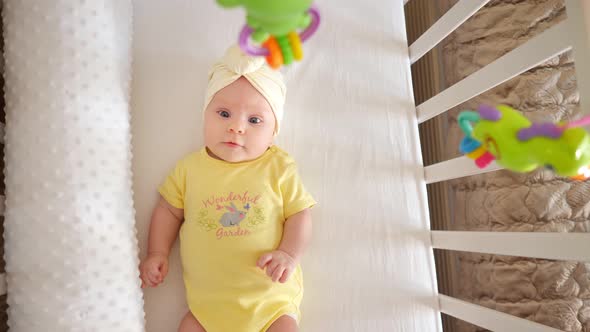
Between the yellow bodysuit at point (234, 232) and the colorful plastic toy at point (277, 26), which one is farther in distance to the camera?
the yellow bodysuit at point (234, 232)

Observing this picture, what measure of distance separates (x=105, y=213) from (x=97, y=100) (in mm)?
212

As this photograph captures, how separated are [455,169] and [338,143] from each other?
29 cm

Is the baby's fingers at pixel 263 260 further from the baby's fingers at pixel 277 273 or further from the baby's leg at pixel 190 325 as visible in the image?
the baby's leg at pixel 190 325

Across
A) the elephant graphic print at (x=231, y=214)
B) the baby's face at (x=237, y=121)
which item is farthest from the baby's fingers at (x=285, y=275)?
the baby's face at (x=237, y=121)

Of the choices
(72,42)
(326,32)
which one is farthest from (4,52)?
(326,32)

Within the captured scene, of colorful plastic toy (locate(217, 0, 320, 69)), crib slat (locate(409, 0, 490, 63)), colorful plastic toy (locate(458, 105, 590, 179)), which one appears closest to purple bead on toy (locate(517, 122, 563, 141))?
colorful plastic toy (locate(458, 105, 590, 179))

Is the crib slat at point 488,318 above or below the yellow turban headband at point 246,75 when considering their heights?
below

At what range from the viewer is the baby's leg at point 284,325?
938mm

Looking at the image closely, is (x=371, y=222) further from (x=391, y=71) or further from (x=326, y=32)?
(x=326, y=32)

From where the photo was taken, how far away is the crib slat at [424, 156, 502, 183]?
3.04 ft

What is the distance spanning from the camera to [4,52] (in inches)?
34.3

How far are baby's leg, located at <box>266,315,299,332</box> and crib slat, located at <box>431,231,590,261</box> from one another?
40 centimetres

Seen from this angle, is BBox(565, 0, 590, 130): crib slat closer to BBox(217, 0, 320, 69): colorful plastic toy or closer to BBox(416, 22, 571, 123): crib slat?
BBox(416, 22, 571, 123): crib slat

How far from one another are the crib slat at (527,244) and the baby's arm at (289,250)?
0.33 m
